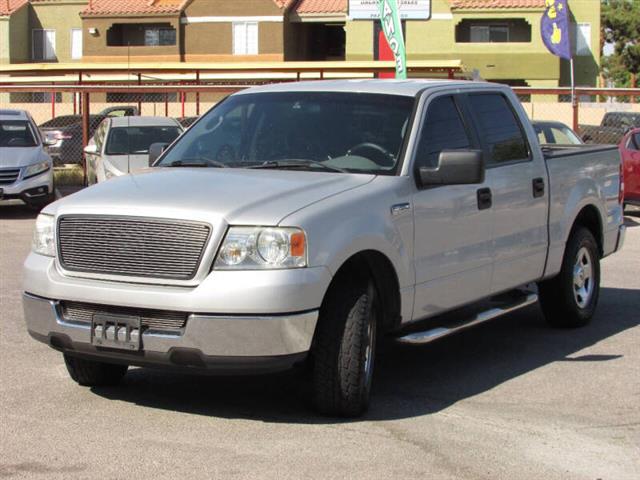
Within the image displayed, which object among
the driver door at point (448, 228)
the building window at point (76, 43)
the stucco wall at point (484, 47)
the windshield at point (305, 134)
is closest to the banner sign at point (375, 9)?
the stucco wall at point (484, 47)

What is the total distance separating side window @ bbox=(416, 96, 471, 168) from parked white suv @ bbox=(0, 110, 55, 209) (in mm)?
12310

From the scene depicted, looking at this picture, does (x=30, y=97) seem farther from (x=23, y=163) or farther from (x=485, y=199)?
(x=485, y=199)

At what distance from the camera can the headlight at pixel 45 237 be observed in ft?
21.7

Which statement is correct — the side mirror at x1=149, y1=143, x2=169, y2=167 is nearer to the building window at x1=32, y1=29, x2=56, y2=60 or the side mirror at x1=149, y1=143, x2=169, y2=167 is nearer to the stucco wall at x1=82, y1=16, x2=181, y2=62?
the stucco wall at x1=82, y1=16, x2=181, y2=62

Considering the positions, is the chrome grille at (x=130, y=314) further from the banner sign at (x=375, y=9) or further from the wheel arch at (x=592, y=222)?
the banner sign at (x=375, y=9)

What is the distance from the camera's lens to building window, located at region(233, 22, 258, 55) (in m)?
56.6

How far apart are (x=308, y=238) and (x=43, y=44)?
5863 centimetres

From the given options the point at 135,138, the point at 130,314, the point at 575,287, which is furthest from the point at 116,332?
the point at 135,138

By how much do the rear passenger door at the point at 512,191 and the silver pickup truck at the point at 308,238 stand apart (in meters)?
0.02

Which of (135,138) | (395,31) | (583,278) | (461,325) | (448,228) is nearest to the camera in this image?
(448,228)

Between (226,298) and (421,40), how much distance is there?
50.0m

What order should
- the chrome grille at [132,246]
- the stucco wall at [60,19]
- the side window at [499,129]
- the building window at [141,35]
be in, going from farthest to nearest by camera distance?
the stucco wall at [60,19] < the building window at [141,35] < the side window at [499,129] < the chrome grille at [132,246]

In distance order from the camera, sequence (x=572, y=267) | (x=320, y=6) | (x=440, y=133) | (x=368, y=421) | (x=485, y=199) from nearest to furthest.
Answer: (x=368, y=421)
(x=440, y=133)
(x=485, y=199)
(x=572, y=267)
(x=320, y=6)

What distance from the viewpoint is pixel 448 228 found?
739 cm
